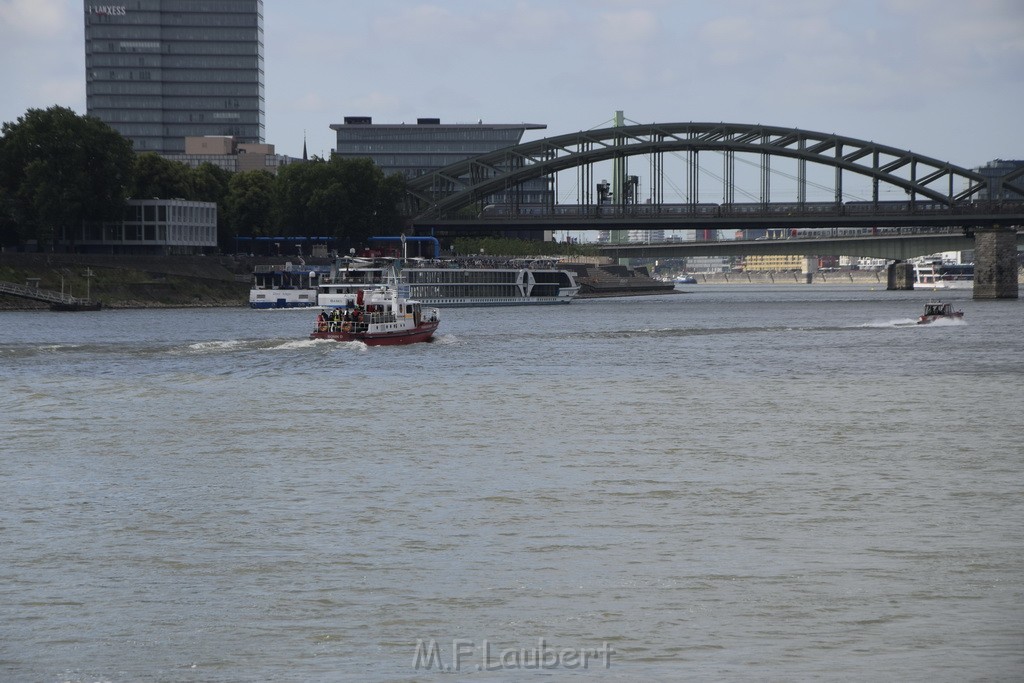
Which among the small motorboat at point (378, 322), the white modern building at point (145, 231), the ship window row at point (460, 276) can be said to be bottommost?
the small motorboat at point (378, 322)

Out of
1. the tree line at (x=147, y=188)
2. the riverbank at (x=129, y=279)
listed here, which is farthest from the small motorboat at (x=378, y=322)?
the tree line at (x=147, y=188)

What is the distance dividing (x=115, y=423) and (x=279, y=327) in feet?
200

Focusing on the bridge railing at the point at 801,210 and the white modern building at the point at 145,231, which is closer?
the white modern building at the point at 145,231

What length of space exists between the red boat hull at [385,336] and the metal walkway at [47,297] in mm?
53817

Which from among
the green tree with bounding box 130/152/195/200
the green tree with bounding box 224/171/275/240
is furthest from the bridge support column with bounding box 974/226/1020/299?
the green tree with bounding box 130/152/195/200

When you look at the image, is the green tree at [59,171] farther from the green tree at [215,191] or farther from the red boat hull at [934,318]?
the red boat hull at [934,318]

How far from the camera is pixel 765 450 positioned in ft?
118

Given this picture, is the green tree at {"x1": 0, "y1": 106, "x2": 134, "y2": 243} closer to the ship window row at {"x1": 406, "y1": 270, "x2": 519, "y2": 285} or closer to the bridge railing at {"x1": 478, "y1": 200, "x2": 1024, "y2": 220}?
the ship window row at {"x1": 406, "y1": 270, "x2": 519, "y2": 285}

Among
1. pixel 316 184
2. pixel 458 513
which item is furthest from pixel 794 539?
pixel 316 184

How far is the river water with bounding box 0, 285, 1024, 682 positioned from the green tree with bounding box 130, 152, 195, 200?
11200cm

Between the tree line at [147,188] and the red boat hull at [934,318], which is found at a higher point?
the tree line at [147,188]

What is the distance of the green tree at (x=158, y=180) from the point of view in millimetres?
165250

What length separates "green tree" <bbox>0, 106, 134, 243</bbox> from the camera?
478ft

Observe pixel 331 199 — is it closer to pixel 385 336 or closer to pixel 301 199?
pixel 301 199
